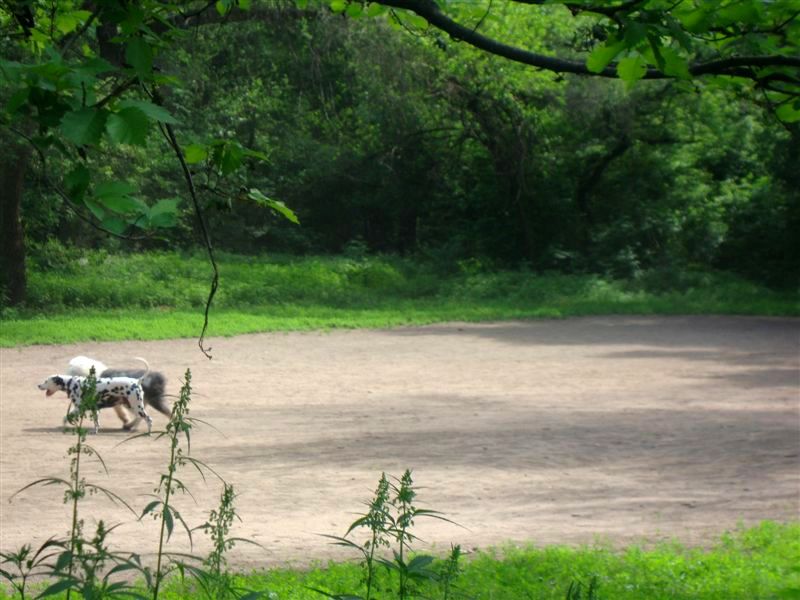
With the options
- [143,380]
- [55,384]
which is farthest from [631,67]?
[55,384]

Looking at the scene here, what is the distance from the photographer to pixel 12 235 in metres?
23.5

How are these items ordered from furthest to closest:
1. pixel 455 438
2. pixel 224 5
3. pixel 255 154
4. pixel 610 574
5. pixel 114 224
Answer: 1. pixel 455 438
2. pixel 610 574
3. pixel 224 5
4. pixel 255 154
5. pixel 114 224

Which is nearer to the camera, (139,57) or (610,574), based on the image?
(139,57)

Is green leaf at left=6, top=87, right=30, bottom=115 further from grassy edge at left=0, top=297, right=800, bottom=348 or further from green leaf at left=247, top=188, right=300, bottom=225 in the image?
grassy edge at left=0, top=297, right=800, bottom=348

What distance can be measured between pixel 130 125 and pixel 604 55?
1816 mm

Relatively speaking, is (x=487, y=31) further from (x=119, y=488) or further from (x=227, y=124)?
(x=119, y=488)

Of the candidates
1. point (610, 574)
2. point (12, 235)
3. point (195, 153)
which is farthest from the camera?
point (12, 235)

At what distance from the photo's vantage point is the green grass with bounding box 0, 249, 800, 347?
21.9 meters

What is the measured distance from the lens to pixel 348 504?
883cm

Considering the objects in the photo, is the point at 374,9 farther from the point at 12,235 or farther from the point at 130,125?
the point at 12,235

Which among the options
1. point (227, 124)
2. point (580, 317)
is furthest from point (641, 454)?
point (227, 124)

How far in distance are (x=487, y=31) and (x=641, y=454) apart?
1634 centimetres

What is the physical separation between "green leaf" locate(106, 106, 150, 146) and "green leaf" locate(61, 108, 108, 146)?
3 cm

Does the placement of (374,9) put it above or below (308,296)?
above
